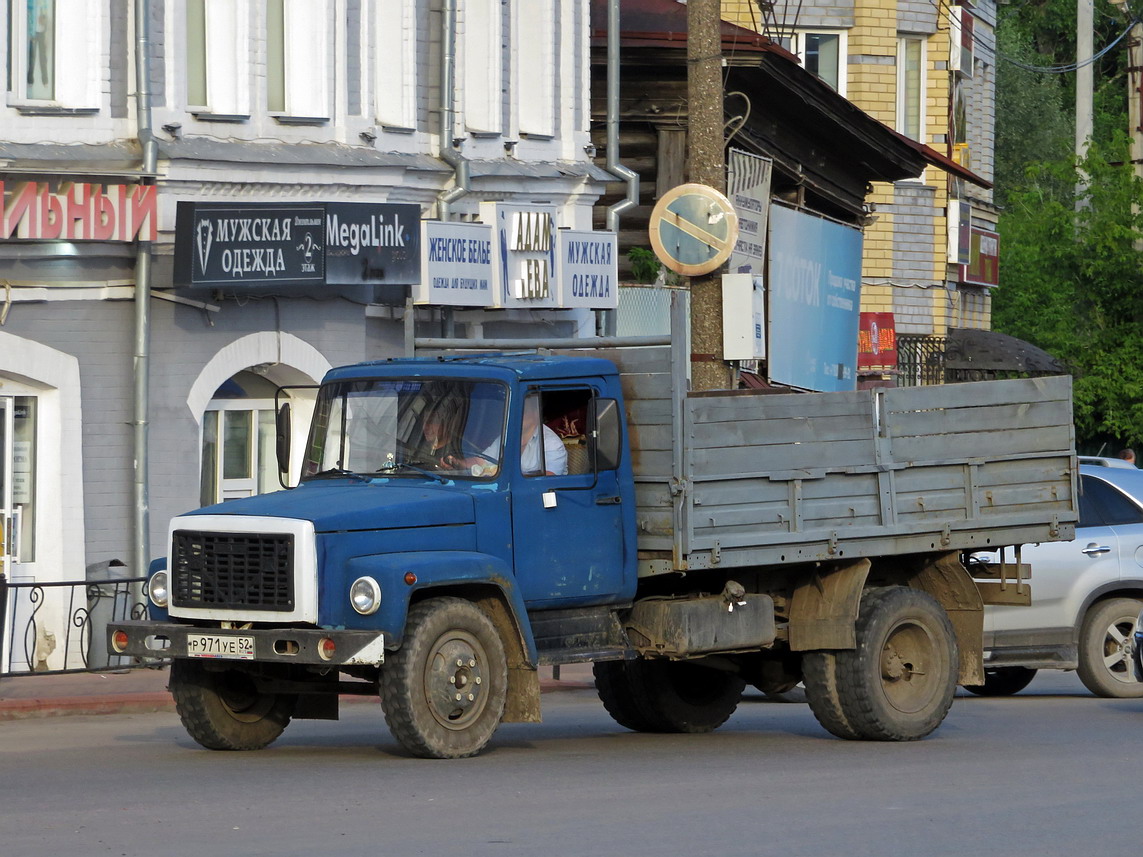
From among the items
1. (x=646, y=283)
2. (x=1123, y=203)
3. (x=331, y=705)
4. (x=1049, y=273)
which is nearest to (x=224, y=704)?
(x=331, y=705)

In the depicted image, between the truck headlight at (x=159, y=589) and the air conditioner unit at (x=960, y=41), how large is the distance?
27.9 m

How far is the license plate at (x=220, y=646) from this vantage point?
10469 mm

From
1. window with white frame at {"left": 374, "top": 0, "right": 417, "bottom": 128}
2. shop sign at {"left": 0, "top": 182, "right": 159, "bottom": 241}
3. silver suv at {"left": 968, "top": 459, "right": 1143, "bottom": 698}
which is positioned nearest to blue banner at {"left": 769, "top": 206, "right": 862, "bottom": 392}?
window with white frame at {"left": 374, "top": 0, "right": 417, "bottom": 128}

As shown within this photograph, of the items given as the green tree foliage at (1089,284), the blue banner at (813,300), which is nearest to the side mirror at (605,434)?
the blue banner at (813,300)

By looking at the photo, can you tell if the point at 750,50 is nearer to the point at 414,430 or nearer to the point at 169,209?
the point at 169,209

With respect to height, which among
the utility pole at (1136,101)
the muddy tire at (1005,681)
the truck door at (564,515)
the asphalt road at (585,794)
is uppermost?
the utility pole at (1136,101)

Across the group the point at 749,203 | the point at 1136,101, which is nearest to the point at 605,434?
the point at 749,203

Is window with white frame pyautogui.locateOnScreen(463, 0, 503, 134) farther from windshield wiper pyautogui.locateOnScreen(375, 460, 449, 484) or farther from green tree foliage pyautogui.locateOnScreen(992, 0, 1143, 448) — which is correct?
green tree foliage pyautogui.locateOnScreen(992, 0, 1143, 448)

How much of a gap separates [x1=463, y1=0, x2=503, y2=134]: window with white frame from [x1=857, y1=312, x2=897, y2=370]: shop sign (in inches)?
548

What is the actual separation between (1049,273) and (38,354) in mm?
28833

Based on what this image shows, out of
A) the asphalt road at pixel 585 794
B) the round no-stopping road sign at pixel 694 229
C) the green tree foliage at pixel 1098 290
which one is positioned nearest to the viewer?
the asphalt road at pixel 585 794

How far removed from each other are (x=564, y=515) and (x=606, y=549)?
1.13 ft

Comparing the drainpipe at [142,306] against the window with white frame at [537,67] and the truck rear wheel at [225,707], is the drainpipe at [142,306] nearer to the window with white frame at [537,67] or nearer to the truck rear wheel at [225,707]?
the window with white frame at [537,67]

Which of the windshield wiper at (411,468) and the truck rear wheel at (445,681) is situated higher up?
the windshield wiper at (411,468)
